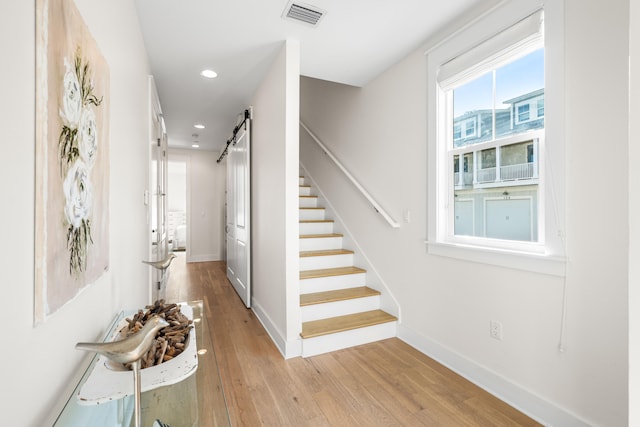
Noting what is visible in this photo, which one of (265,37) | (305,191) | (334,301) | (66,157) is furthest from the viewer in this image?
(305,191)

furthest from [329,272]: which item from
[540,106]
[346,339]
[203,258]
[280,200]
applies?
[203,258]

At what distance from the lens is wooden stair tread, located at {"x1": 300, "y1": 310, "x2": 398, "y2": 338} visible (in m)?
2.46

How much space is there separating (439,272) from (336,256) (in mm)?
1236

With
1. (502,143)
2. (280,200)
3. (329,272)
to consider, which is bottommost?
(329,272)

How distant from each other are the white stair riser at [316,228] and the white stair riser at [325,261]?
59 centimetres

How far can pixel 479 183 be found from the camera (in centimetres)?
206

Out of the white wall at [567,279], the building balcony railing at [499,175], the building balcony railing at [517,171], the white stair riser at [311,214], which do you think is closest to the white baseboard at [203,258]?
the white stair riser at [311,214]

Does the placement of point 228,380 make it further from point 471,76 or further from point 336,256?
point 471,76

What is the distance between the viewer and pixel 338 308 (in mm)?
2779

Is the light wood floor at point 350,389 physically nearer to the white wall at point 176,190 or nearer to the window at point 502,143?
the window at point 502,143

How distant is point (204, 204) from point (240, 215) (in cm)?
331

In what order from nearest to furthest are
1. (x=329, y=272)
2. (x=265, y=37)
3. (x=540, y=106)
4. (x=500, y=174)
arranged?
(x=540, y=106) < (x=500, y=174) < (x=265, y=37) < (x=329, y=272)

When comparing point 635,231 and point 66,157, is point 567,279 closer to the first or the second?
point 635,231

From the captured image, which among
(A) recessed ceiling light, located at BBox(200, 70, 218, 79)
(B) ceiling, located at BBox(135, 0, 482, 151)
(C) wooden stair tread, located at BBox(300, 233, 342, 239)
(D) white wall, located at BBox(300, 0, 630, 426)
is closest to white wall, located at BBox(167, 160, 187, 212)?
(B) ceiling, located at BBox(135, 0, 482, 151)
